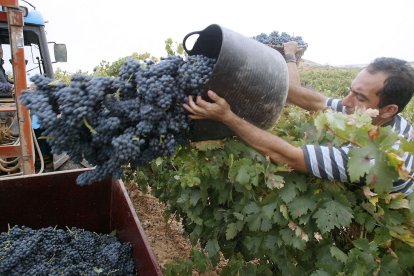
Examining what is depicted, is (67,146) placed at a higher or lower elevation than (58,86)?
lower

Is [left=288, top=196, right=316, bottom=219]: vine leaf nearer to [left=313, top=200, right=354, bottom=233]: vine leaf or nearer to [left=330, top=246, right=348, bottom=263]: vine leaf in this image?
[left=313, top=200, right=354, bottom=233]: vine leaf

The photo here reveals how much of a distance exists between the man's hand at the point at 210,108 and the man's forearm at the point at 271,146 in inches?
4.5

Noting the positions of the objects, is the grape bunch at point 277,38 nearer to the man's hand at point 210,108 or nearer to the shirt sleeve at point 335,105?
the shirt sleeve at point 335,105

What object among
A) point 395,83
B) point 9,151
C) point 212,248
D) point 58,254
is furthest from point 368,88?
point 9,151

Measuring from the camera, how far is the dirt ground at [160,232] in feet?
13.1

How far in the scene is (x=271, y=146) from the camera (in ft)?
5.82

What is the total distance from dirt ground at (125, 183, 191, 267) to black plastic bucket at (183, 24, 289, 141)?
8.01 ft

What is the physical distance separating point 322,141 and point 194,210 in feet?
3.03

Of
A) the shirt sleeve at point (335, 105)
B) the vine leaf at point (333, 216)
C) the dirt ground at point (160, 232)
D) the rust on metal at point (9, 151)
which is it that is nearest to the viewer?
the vine leaf at point (333, 216)

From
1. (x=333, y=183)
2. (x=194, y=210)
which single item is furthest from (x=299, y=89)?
(x=194, y=210)

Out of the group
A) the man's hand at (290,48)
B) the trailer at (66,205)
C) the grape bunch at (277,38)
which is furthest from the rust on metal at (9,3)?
the man's hand at (290,48)

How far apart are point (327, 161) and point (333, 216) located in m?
0.26

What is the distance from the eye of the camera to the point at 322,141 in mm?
1935

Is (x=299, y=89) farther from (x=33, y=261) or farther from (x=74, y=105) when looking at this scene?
(x=33, y=261)
